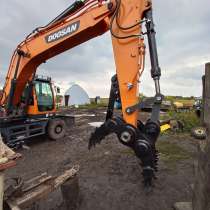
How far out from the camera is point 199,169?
2.01 m

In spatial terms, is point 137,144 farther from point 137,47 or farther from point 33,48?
point 33,48

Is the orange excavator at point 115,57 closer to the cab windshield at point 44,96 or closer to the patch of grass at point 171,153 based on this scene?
the cab windshield at point 44,96

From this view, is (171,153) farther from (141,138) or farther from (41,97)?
(41,97)

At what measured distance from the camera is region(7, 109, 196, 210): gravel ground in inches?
130

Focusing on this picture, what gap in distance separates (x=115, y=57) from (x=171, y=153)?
11.6 feet

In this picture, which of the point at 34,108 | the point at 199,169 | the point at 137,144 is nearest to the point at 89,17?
the point at 137,144

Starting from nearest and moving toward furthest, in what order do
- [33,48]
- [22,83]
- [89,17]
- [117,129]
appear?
[117,129]
[89,17]
[33,48]
[22,83]

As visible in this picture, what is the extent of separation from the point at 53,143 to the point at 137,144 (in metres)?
5.15

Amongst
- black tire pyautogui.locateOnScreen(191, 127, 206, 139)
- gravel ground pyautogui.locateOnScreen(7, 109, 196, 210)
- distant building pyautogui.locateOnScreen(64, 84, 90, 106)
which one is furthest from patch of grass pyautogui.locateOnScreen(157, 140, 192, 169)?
distant building pyautogui.locateOnScreen(64, 84, 90, 106)

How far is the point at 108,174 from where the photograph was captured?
14.3 ft

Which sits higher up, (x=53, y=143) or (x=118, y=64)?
(x=118, y=64)

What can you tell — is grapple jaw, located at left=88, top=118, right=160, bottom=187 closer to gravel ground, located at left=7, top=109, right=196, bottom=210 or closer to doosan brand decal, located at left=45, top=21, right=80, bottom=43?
gravel ground, located at left=7, top=109, right=196, bottom=210

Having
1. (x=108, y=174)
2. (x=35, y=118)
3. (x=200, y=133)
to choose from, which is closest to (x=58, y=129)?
(x=35, y=118)

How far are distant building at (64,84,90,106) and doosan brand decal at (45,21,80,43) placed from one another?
20.8 metres
